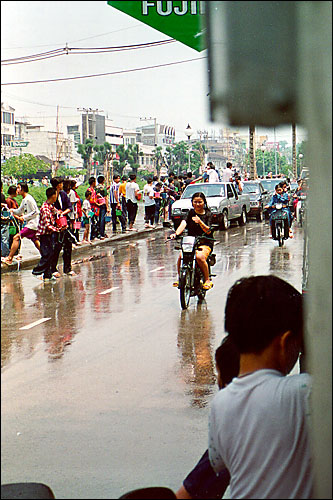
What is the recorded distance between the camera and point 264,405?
6.79 feet

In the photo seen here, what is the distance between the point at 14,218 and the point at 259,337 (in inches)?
432

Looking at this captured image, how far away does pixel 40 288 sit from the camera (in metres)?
12.5

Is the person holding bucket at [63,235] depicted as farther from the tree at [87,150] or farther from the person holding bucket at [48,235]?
the tree at [87,150]

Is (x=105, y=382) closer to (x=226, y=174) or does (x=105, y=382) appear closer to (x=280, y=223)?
(x=280, y=223)

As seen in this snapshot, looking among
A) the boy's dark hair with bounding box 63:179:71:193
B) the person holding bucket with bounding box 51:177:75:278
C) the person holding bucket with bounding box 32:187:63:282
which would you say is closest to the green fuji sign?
the person holding bucket with bounding box 32:187:63:282

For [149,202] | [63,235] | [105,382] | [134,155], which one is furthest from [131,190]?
[134,155]

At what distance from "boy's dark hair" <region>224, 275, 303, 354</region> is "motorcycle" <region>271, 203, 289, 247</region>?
1621 centimetres

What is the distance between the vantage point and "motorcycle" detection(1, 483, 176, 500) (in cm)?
226

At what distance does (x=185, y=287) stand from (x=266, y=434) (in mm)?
8164

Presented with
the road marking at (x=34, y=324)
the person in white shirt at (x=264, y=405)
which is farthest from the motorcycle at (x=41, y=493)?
the road marking at (x=34, y=324)

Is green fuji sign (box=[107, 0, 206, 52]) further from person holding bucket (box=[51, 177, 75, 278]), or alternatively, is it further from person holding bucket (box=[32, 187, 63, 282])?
person holding bucket (box=[51, 177, 75, 278])

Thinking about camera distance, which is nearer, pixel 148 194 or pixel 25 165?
pixel 148 194

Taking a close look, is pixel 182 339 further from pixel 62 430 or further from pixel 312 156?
pixel 312 156

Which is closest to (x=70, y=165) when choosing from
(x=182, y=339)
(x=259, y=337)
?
(x=182, y=339)
